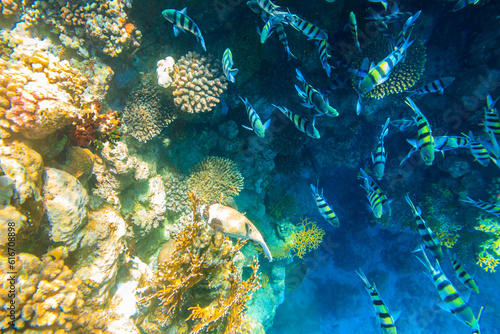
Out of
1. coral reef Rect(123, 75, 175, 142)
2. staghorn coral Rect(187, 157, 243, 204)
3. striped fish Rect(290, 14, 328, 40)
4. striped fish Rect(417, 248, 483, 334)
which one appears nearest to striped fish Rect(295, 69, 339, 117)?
striped fish Rect(290, 14, 328, 40)

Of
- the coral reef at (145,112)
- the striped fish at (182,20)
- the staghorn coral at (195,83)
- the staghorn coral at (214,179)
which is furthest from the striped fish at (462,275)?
the coral reef at (145,112)

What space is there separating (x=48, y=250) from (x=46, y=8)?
4387 millimetres

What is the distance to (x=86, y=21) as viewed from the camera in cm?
375

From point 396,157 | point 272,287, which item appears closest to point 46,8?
point 272,287

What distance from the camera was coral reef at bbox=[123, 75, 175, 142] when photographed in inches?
159

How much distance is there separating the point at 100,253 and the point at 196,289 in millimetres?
1543

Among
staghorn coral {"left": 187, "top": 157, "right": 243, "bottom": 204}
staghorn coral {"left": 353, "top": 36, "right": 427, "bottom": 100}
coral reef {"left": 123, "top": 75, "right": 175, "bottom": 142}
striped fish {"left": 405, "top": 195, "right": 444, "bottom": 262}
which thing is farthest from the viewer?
staghorn coral {"left": 353, "top": 36, "right": 427, "bottom": 100}

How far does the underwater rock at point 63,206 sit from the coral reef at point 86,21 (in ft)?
8.45

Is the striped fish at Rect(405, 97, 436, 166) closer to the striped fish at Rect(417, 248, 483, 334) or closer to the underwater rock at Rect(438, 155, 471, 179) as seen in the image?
the striped fish at Rect(417, 248, 483, 334)

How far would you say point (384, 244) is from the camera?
9836 mm

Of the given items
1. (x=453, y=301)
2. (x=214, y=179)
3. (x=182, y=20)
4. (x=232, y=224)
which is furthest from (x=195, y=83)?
(x=453, y=301)

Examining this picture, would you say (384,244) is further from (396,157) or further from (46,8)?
(46,8)

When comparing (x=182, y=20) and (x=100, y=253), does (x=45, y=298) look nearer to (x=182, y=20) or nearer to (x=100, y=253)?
(x=100, y=253)

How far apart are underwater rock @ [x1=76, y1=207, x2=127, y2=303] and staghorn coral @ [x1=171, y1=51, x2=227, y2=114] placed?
240 centimetres
